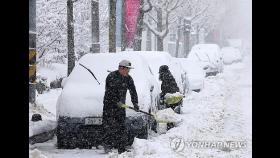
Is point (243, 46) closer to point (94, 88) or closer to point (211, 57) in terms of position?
point (211, 57)

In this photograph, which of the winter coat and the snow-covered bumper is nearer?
the winter coat

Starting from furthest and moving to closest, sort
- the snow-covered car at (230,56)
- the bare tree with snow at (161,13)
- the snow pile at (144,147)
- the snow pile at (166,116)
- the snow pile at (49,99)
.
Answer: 1. the snow-covered car at (230,56)
2. the bare tree with snow at (161,13)
3. the snow pile at (49,99)
4. the snow pile at (166,116)
5. the snow pile at (144,147)

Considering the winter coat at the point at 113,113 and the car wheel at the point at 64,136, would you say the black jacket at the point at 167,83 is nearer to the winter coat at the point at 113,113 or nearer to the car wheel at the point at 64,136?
the winter coat at the point at 113,113

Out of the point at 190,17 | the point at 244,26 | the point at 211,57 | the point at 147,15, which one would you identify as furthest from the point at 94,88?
the point at 244,26

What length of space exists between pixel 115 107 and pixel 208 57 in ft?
67.3

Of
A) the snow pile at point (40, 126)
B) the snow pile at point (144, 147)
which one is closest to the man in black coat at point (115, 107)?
the snow pile at point (144, 147)

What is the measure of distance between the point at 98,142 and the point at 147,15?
Answer: 24.3 meters

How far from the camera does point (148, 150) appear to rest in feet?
28.7

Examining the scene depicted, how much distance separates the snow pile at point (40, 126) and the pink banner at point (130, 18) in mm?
13244

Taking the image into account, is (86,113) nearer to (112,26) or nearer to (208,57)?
(112,26)

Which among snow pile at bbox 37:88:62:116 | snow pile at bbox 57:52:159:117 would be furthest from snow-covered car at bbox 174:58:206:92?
snow pile at bbox 57:52:159:117

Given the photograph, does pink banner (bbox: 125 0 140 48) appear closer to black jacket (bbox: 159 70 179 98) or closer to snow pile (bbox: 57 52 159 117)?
black jacket (bbox: 159 70 179 98)

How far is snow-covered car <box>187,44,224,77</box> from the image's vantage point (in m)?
28.9

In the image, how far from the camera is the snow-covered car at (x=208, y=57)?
94.7 ft
